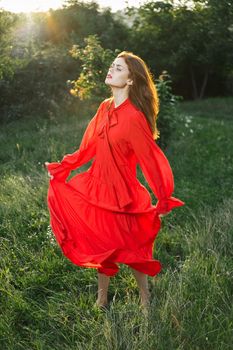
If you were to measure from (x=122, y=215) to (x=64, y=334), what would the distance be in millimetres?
946

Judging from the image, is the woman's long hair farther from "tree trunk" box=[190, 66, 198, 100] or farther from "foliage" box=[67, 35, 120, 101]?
"tree trunk" box=[190, 66, 198, 100]

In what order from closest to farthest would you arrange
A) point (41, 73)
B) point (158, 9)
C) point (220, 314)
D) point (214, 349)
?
1. point (214, 349)
2. point (220, 314)
3. point (41, 73)
4. point (158, 9)

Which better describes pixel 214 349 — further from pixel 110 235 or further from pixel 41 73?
pixel 41 73

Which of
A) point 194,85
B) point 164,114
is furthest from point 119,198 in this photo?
point 194,85

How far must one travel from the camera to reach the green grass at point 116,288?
3270 mm

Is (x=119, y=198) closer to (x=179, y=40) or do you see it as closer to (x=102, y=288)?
(x=102, y=288)

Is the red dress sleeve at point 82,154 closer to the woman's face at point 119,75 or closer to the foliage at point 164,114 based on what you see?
the woman's face at point 119,75

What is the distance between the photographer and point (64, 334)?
3521 millimetres

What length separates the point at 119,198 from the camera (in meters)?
Result: 3.65

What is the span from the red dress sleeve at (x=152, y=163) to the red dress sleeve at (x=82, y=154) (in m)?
0.45

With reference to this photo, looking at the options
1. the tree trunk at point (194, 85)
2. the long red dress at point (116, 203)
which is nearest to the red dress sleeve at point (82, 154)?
the long red dress at point (116, 203)

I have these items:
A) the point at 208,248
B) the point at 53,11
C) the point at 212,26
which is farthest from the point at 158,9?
the point at 208,248

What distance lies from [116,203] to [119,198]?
→ 5 cm

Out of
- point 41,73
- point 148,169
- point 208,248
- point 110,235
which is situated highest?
point 148,169
